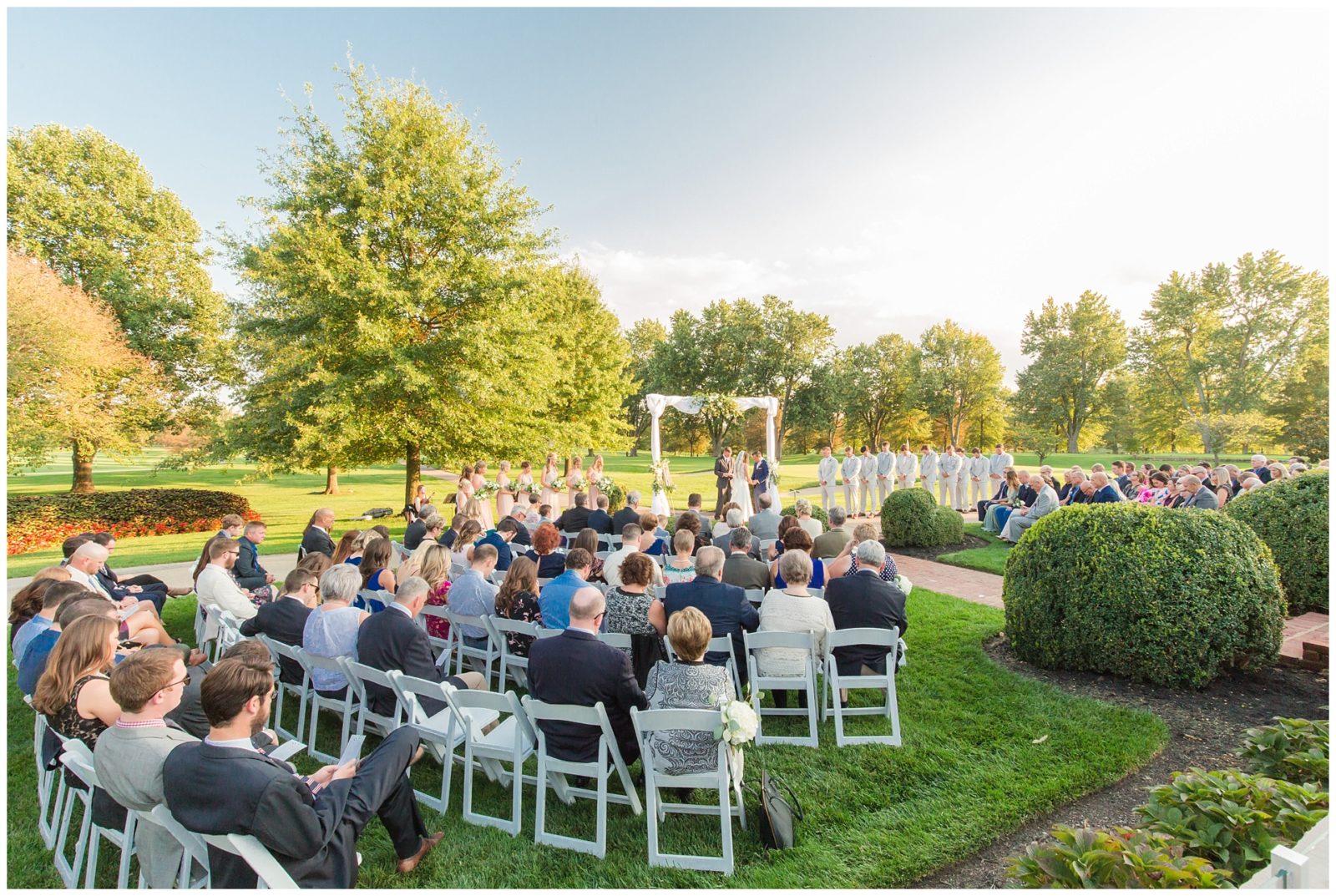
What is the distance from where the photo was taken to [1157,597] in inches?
214

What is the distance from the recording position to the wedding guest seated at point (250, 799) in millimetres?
2590

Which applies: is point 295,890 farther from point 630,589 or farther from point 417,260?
point 417,260

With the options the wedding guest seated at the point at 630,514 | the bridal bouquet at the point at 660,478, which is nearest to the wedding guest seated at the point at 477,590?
the wedding guest seated at the point at 630,514

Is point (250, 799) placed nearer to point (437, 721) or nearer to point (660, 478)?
point (437, 721)

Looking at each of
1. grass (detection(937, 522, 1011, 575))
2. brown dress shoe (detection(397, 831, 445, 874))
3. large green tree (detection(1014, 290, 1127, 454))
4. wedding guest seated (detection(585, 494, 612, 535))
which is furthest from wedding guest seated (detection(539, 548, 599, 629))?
large green tree (detection(1014, 290, 1127, 454))

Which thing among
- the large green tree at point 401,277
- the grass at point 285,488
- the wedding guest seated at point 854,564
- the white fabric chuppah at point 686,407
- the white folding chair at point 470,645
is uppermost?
the large green tree at point 401,277

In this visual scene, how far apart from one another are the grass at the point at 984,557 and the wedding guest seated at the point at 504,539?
7803 mm

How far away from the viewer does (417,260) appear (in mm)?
16781

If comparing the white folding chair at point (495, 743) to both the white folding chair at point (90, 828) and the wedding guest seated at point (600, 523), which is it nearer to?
the white folding chair at point (90, 828)

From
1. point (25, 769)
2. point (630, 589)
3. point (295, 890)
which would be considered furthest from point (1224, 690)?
point (25, 769)

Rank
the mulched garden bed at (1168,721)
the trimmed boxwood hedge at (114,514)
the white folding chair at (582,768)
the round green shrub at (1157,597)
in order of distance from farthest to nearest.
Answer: the trimmed boxwood hedge at (114,514), the round green shrub at (1157,597), the mulched garden bed at (1168,721), the white folding chair at (582,768)

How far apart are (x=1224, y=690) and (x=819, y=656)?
12.1ft

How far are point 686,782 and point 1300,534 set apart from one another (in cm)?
804

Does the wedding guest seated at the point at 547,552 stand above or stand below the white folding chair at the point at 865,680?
above
